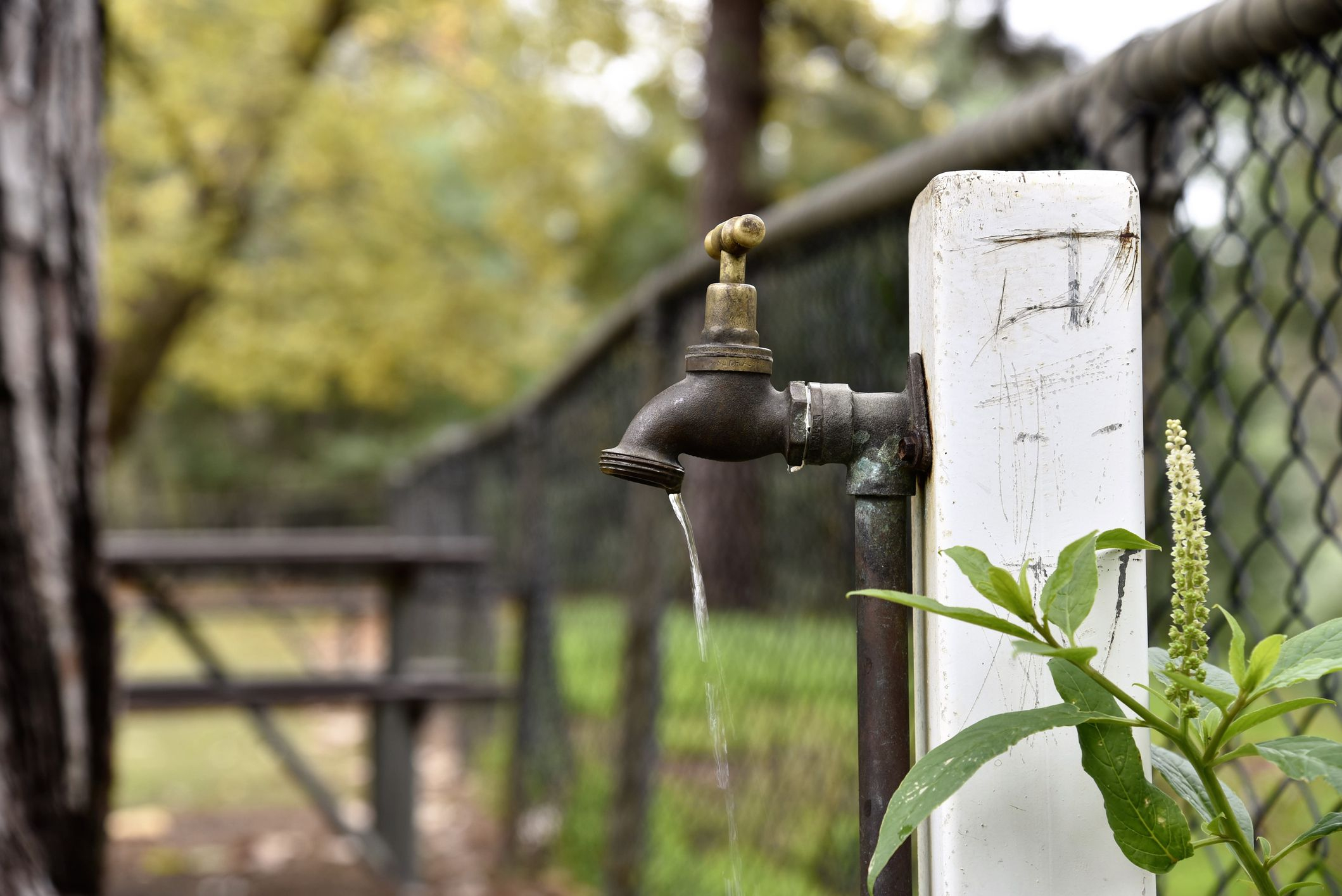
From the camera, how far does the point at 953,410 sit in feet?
2.64

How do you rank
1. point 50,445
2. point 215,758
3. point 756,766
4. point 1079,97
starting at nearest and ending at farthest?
1. point 1079,97
2. point 50,445
3. point 756,766
4. point 215,758

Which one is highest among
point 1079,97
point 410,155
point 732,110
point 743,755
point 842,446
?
point 410,155

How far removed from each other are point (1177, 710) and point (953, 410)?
0.76 ft

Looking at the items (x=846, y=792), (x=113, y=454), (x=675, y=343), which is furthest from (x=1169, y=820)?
(x=113, y=454)

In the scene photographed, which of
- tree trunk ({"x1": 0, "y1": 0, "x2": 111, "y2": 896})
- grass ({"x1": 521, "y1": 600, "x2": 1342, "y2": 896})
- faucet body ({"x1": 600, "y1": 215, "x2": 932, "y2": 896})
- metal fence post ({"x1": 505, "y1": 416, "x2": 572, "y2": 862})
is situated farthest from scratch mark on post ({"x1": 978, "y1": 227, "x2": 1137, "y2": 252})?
metal fence post ({"x1": 505, "y1": 416, "x2": 572, "y2": 862})

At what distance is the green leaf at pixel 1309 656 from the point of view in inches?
26.0

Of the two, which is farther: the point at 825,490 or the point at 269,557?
the point at 269,557

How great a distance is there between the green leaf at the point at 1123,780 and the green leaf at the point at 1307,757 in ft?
0.21

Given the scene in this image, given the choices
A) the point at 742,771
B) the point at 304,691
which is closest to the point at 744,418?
the point at 742,771

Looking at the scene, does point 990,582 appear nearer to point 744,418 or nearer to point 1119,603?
point 1119,603

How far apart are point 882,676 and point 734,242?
1.11 ft

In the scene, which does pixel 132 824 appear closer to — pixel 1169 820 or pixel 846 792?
pixel 846 792

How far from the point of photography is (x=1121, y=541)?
2.30 ft

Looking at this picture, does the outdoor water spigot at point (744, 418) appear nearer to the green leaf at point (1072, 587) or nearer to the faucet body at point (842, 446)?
the faucet body at point (842, 446)
